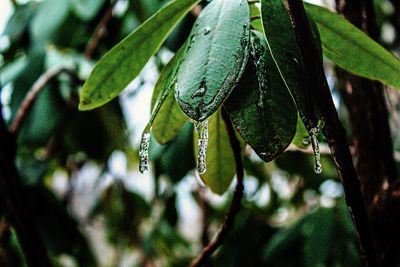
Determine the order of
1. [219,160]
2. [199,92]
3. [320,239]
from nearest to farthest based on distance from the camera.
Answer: [199,92], [219,160], [320,239]

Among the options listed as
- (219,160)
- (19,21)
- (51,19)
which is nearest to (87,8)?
(51,19)

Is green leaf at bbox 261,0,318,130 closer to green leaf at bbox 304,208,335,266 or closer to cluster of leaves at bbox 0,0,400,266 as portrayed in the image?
cluster of leaves at bbox 0,0,400,266

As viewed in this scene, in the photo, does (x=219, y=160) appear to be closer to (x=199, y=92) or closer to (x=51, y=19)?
(x=199, y=92)

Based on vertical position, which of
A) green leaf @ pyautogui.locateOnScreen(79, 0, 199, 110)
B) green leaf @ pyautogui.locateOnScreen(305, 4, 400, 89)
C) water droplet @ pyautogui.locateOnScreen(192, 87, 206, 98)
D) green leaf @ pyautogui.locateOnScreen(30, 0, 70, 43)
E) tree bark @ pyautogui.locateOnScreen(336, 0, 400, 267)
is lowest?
tree bark @ pyautogui.locateOnScreen(336, 0, 400, 267)

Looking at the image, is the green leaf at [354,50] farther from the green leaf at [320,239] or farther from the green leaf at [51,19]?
the green leaf at [51,19]

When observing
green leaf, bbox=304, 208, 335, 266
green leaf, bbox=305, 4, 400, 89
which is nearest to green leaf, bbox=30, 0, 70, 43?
green leaf, bbox=304, 208, 335, 266

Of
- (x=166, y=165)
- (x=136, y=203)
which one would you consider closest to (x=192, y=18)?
(x=166, y=165)

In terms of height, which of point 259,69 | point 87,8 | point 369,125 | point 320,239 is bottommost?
point 320,239

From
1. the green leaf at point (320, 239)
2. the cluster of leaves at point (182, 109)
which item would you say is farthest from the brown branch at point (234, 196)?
the green leaf at point (320, 239)
